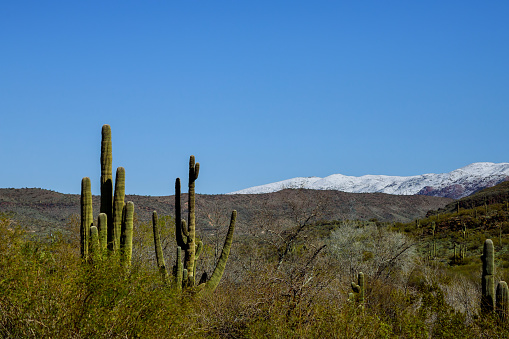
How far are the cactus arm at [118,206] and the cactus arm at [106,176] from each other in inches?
11.1

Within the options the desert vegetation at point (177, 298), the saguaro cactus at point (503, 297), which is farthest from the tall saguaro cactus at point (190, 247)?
the saguaro cactus at point (503, 297)

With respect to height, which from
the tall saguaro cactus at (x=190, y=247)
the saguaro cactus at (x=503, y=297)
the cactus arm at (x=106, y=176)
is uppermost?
the cactus arm at (x=106, y=176)

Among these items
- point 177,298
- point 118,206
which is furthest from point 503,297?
point 118,206

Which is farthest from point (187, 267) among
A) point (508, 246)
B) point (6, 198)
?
point (6, 198)

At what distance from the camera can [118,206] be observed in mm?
14836

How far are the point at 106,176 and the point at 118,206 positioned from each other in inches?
40.4

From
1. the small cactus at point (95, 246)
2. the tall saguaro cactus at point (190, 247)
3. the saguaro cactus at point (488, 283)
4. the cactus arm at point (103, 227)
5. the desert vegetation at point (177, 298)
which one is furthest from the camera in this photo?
the saguaro cactus at point (488, 283)

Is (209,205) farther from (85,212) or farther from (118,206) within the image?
(118,206)

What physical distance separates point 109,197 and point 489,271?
11751 millimetres

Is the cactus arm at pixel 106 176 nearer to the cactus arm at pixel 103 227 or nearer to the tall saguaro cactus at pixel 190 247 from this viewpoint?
the cactus arm at pixel 103 227

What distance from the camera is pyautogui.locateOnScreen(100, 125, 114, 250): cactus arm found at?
49.7 feet

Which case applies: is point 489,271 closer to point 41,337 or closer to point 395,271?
point 41,337

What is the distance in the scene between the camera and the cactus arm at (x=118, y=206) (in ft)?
48.3

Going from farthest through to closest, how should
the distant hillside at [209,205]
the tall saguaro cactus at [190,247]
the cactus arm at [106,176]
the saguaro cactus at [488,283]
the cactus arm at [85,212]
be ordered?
the distant hillside at [209,205]
the saguaro cactus at [488,283]
the tall saguaro cactus at [190,247]
the cactus arm at [106,176]
the cactus arm at [85,212]
